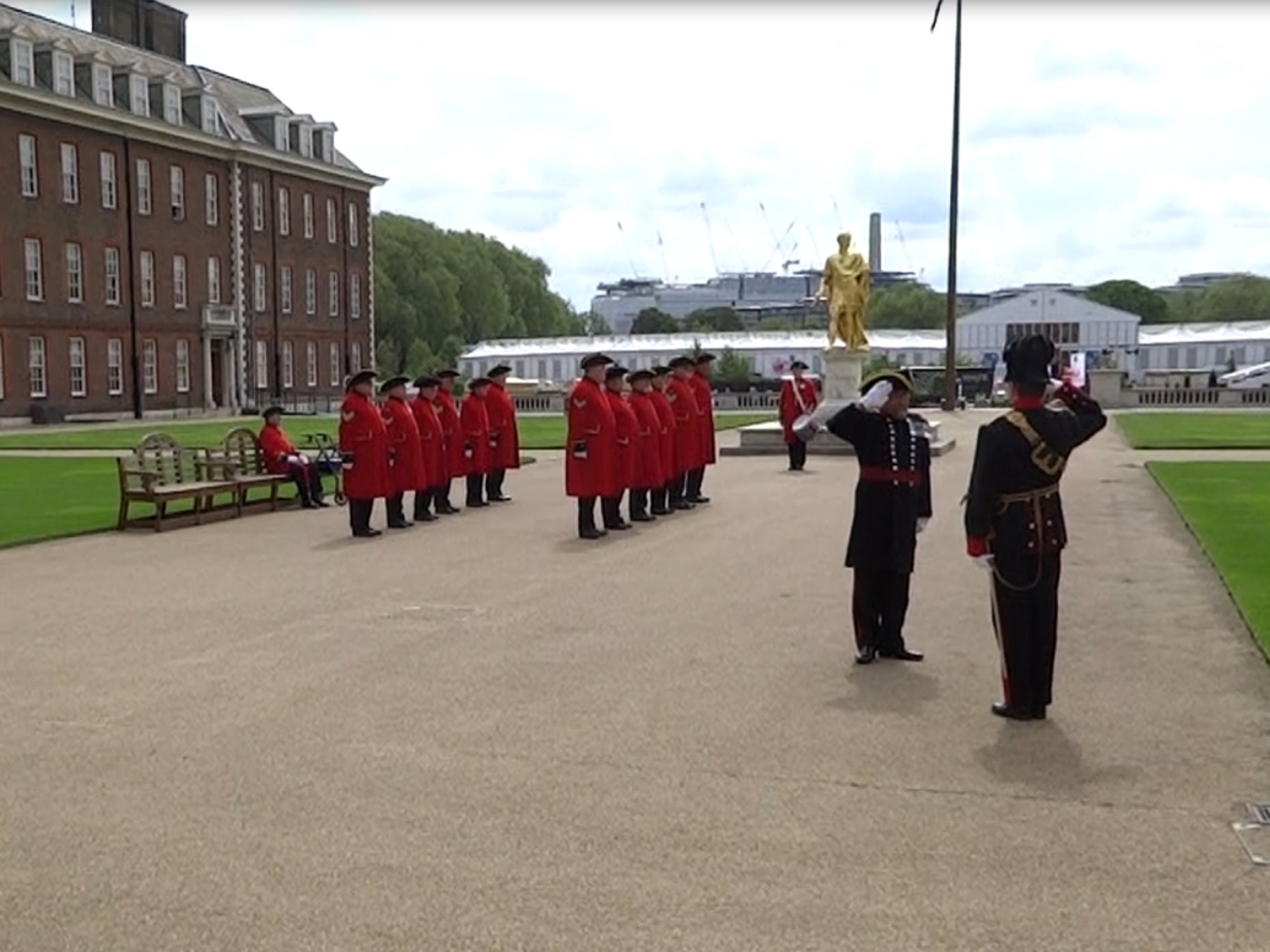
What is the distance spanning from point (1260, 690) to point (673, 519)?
30.8 ft

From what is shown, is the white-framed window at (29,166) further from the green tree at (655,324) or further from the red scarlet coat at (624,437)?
the green tree at (655,324)

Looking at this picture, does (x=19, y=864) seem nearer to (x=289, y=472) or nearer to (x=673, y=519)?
(x=673, y=519)

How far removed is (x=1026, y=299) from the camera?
105 meters

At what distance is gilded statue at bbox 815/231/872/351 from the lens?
102 feet

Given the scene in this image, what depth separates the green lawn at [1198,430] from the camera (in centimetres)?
2975

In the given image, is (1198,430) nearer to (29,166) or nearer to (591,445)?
(591,445)

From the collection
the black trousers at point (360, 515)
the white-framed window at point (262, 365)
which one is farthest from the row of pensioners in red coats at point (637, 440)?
the white-framed window at point (262, 365)

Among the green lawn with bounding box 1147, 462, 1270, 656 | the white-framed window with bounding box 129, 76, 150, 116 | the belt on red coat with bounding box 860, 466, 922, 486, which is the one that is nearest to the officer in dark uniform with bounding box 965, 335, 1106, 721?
the belt on red coat with bounding box 860, 466, 922, 486

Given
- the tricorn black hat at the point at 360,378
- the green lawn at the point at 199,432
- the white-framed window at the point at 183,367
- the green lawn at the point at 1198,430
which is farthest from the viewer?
the white-framed window at the point at 183,367

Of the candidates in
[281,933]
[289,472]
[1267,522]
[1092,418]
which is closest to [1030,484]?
[1092,418]

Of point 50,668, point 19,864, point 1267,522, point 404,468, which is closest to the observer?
point 19,864

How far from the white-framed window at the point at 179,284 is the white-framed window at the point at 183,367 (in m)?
1.49

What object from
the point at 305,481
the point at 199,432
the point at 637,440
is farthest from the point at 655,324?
the point at 637,440

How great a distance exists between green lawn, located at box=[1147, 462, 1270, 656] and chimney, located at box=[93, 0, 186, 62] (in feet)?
170
